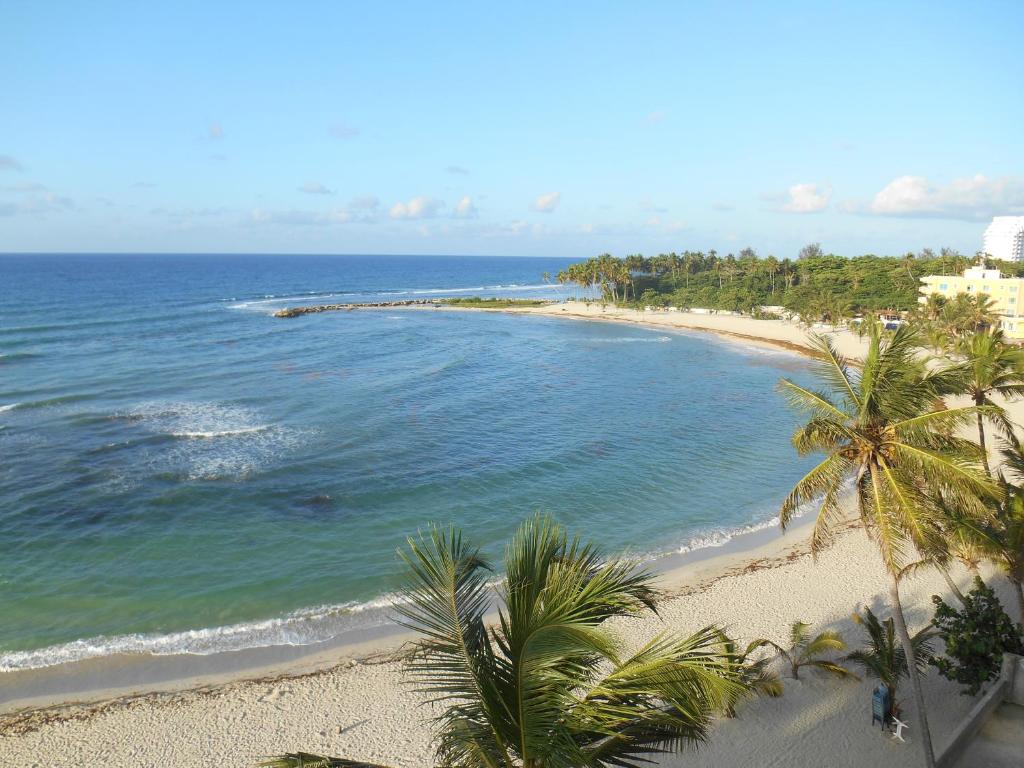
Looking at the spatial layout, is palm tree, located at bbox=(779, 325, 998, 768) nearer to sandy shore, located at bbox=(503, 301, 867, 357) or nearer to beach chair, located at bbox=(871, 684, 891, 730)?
beach chair, located at bbox=(871, 684, 891, 730)

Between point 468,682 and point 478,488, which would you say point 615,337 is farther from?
point 468,682

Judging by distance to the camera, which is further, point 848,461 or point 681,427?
point 681,427

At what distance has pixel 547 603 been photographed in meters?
5.86

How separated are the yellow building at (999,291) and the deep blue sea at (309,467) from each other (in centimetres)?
1712

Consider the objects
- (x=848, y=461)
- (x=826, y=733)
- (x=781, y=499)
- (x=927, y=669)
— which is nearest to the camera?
(x=848, y=461)

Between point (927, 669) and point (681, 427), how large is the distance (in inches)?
934

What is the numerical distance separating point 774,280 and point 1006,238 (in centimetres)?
6732

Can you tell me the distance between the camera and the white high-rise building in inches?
5069

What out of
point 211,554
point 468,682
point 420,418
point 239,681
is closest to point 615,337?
point 420,418

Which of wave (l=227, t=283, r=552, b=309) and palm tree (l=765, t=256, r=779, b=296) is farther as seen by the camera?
wave (l=227, t=283, r=552, b=309)

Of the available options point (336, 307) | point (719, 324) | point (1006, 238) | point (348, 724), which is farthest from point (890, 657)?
point (1006, 238)

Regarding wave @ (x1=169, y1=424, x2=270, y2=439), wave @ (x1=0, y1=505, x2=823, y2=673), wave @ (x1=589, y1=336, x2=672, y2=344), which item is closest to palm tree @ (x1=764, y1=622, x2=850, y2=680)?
wave @ (x1=0, y1=505, x2=823, y2=673)

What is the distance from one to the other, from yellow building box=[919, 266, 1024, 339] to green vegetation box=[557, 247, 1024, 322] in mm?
7404

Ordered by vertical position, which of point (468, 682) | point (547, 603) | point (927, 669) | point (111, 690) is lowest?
point (111, 690)
